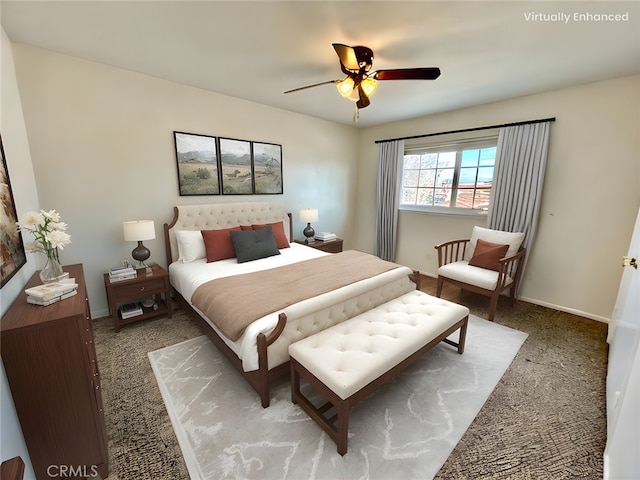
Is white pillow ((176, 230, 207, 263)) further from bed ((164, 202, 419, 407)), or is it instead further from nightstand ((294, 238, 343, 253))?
nightstand ((294, 238, 343, 253))

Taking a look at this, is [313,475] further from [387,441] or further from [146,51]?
[146,51]

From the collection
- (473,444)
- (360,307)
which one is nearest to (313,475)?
(473,444)

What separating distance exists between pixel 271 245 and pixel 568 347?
10.5 feet

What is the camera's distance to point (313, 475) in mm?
1361

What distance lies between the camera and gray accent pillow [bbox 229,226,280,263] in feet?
9.97

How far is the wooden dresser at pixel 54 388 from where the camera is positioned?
44.8 inches

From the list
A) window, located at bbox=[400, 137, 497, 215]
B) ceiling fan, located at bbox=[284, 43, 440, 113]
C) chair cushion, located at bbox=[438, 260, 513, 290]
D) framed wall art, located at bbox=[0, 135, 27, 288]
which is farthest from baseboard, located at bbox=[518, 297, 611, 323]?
framed wall art, located at bbox=[0, 135, 27, 288]

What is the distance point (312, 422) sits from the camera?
5.49 ft

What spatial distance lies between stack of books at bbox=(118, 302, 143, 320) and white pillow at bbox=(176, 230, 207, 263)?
0.65 metres

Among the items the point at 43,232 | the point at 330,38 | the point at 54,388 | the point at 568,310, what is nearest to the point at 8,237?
the point at 43,232

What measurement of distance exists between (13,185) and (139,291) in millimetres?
1293

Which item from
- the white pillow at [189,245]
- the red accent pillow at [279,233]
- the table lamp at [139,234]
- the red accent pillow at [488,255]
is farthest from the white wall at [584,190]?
the table lamp at [139,234]

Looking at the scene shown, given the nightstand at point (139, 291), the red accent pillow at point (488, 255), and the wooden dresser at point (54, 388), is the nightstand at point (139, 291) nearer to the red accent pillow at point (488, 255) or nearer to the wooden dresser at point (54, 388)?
the wooden dresser at point (54, 388)

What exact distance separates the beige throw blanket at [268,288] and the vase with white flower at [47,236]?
0.95 metres
